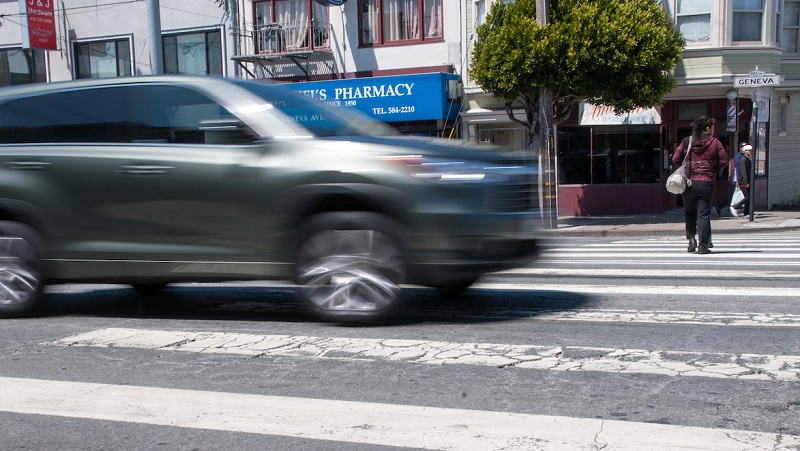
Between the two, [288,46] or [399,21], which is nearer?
[399,21]

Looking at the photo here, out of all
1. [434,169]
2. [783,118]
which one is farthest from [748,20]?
[434,169]

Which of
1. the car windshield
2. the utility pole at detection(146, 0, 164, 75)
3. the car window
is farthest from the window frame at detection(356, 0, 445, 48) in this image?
the car window

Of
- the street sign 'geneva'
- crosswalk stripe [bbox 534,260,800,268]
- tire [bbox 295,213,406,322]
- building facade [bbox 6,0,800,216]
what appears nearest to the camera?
tire [bbox 295,213,406,322]

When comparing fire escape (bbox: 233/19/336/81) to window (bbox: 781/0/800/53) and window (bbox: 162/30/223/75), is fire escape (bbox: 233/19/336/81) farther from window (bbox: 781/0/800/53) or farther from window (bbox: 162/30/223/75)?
window (bbox: 781/0/800/53)

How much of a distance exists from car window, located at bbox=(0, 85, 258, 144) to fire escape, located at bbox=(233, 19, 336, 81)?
18.5 metres

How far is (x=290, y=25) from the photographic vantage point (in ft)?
83.1

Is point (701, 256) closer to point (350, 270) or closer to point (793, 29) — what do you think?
point (350, 270)

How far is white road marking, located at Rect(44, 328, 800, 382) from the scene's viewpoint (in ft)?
14.8

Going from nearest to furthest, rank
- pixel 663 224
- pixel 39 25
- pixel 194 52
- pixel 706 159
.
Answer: pixel 706 159, pixel 663 224, pixel 194 52, pixel 39 25

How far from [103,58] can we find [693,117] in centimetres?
1948

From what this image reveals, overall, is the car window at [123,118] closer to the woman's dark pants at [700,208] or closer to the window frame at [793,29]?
the woman's dark pants at [700,208]

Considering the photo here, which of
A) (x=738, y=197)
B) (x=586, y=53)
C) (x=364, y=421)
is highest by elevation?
(x=586, y=53)

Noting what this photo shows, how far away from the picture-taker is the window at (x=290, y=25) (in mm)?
25047

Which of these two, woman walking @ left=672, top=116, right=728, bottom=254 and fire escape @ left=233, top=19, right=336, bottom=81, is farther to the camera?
fire escape @ left=233, top=19, right=336, bottom=81
